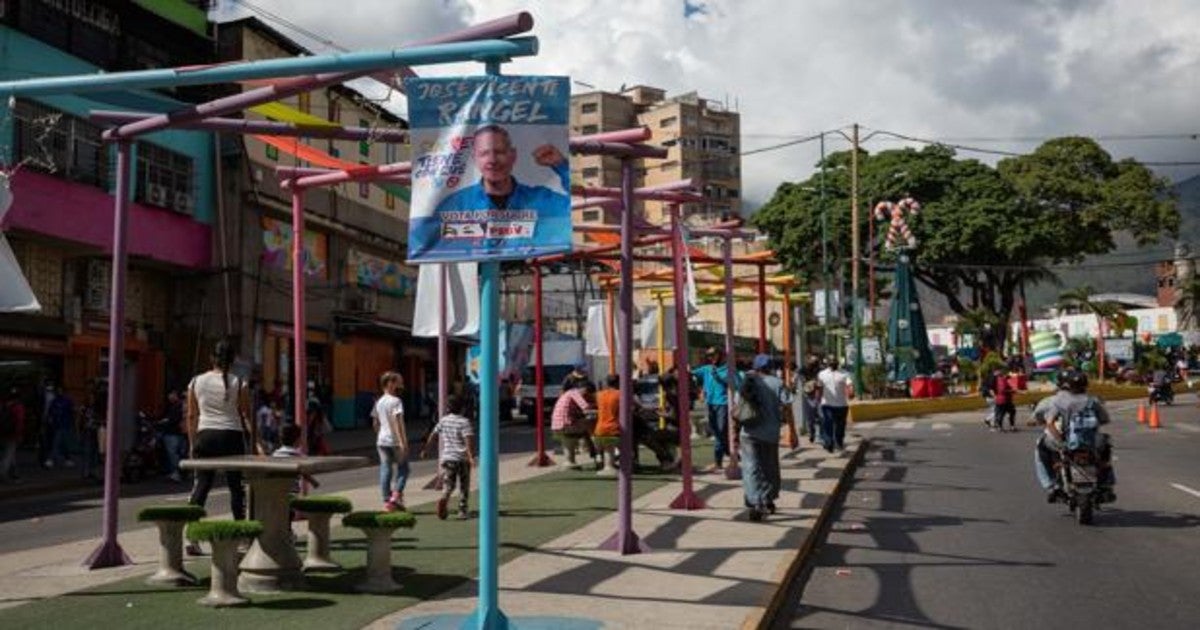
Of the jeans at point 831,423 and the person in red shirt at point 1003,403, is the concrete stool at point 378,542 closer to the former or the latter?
the jeans at point 831,423

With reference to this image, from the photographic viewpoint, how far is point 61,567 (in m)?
9.35

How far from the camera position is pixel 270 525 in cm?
807

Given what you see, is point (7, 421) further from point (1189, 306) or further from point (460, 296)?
point (1189, 306)

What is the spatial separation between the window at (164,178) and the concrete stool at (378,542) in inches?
834

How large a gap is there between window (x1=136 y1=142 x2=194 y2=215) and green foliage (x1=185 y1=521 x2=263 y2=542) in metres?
21.4

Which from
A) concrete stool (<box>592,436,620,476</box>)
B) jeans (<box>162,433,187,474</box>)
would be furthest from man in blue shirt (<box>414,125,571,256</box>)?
jeans (<box>162,433,187,474</box>)

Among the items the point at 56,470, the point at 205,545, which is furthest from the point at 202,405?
the point at 56,470

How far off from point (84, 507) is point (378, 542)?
9.86 meters

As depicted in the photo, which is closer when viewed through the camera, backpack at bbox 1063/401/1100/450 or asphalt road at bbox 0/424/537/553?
backpack at bbox 1063/401/1100/450

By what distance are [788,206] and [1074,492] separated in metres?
45.5

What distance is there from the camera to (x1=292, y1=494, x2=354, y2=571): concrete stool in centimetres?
862

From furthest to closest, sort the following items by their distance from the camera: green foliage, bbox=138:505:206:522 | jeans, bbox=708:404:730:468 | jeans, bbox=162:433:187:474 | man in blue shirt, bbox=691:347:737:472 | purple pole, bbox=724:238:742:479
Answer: jeans, bbox=162:433:187:474
jeans, bbox=708:404:730:468
man in blue shirt, bbox=691:347:737:472
purple pole, bbox=724:238:742:479
green foliage, bbox=138:505:206:522

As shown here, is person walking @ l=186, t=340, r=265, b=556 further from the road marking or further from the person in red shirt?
the person in red shirt

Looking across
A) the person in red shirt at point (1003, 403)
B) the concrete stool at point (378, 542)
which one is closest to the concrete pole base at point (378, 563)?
the concrete stool at point (378, 542)
